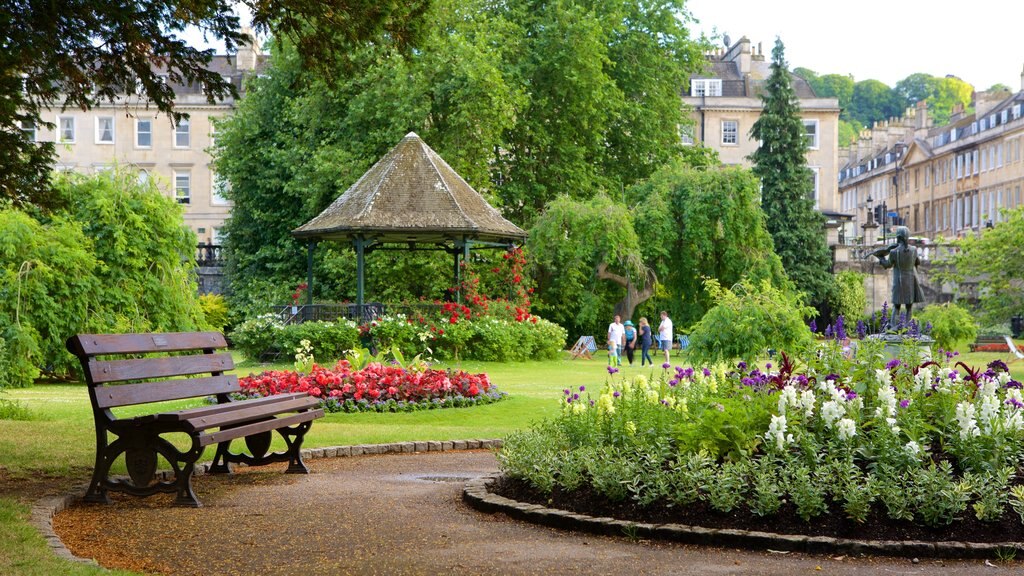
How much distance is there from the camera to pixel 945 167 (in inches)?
3639

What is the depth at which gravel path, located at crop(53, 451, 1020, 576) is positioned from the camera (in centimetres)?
624

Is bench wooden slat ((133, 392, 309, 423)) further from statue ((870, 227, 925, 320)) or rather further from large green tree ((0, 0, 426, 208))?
statue ((870, 227, 925, 320))

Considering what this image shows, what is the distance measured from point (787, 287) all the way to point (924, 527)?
3366cm

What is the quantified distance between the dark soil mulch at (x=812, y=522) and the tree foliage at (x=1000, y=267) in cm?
2668

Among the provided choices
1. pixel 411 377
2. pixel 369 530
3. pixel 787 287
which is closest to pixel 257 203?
pixel 787 287

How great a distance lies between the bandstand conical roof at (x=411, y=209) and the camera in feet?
93.7

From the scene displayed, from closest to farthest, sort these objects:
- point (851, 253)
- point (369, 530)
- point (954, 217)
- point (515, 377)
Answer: point (369, 530) < point (515, 377) < point (851, 253) < point (954, 217)

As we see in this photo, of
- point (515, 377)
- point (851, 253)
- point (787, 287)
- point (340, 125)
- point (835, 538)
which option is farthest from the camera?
point (851, 253)

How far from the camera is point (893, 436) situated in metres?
7.40

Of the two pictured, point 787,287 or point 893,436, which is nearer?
point 893,436

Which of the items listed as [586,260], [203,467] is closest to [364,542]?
[203,467]

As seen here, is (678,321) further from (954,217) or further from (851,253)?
(954,217)

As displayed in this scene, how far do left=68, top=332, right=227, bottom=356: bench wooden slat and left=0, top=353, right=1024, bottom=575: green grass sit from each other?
1.08 metres

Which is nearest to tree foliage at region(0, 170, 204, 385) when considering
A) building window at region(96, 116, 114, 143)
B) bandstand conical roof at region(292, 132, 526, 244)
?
bandstand conical roof at region(292, 132, 526, 244)
